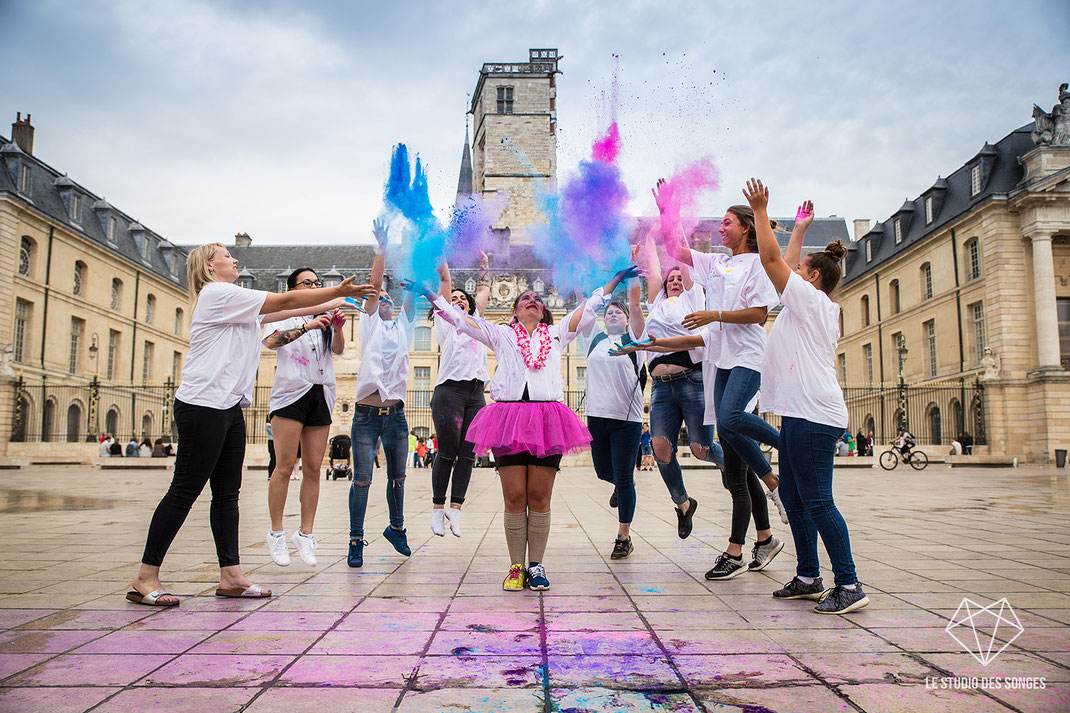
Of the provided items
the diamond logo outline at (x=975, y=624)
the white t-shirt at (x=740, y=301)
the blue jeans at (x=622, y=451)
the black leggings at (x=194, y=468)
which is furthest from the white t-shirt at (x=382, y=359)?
the diamond logo outline at (x=975, y=624)

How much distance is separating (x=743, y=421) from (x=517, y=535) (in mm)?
1618

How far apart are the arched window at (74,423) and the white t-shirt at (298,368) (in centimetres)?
3815

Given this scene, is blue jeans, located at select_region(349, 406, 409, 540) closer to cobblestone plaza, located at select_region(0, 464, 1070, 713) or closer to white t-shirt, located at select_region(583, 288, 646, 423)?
cobblestone plaza, located at select_region(0, 464, 1070, 713)

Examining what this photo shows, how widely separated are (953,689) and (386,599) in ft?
9.33

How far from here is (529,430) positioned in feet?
15.2

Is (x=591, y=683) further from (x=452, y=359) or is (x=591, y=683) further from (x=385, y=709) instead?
(x=452, y=359)

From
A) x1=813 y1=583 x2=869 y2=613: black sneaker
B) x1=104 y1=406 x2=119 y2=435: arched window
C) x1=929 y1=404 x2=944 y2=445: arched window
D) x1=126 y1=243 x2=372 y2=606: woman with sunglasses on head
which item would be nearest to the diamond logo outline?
x1=813 y1=583 x2=869 y2=613: black sneaker

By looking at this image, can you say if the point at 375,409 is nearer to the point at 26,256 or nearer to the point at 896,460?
the point at 896,460

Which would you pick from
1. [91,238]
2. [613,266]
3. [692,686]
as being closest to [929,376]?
[613,266]

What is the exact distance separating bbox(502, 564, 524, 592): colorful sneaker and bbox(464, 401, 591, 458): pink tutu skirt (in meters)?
0.71

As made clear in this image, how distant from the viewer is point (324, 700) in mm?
2520

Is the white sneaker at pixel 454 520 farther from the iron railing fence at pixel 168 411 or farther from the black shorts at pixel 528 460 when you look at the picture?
the iron railing fence at pixel 168 411

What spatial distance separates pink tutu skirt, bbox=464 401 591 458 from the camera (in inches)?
181

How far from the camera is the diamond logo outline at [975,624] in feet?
9.95
